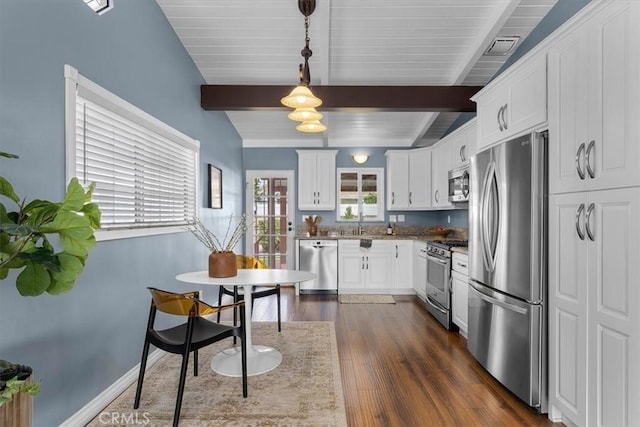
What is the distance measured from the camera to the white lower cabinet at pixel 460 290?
332cm

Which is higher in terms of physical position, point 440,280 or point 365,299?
point 440,280

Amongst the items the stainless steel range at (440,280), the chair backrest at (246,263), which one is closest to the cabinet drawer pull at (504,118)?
the stainless steel range at (440,280)

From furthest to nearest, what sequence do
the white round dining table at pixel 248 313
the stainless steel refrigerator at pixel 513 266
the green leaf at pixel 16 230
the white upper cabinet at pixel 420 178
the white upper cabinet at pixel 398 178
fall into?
1. the white upper cabinet at pixel 398 178
2. the white upper cabinet at pixel 420 178
3. the white round dining table at pixel 248 313
4. the stainless steel refrigerator at pixel 513 266
5. the green leaf at pixel 16 230

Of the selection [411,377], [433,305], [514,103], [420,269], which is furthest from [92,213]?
[420,269]

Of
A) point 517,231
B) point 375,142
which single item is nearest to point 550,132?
point 517,231

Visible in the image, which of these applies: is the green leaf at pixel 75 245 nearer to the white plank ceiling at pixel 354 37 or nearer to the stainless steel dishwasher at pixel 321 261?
the white plank ceiling at pixel 354 37

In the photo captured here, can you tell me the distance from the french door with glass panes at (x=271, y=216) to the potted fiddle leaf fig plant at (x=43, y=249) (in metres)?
4.99

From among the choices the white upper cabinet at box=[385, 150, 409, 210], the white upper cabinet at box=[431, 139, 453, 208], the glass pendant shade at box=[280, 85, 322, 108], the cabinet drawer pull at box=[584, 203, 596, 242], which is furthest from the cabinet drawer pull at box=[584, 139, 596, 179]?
the white upper cabinet at box=[385, 150, 409, 210]

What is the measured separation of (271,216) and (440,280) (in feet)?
10.7

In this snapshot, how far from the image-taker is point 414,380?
2.56 m

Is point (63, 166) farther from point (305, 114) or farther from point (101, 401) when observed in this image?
point (305, 114)

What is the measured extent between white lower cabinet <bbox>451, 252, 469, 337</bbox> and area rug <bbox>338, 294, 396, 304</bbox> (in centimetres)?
134

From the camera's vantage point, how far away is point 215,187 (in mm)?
4418

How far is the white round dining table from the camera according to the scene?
7.93 ft
